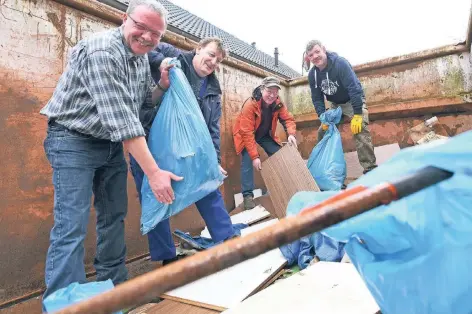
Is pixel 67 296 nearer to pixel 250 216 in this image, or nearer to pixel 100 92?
pixel 100 92

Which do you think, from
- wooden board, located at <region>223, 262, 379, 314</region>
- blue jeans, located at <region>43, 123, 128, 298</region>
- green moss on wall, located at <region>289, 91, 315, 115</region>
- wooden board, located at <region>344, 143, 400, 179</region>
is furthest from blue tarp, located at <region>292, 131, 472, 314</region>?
green moss on wall, located at <region>289, 91, 315, 115</region>

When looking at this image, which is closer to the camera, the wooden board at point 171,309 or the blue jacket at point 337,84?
the wooden board at point 171,309

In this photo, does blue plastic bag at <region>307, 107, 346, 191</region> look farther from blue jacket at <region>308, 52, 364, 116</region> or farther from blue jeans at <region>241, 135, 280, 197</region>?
blue jeans at <region>241, 135, 280, 197</region>

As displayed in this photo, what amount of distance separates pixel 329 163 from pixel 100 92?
239 centimetres

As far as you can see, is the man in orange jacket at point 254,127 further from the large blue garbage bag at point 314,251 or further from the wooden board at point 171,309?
the wooden board at point 171,309

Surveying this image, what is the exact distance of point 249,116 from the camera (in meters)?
3.42

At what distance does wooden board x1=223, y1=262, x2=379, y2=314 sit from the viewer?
3.80 feet

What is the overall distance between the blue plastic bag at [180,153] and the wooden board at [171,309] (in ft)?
1.20

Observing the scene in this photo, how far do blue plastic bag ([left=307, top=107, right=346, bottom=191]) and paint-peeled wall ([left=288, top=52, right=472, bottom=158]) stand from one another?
1.09m

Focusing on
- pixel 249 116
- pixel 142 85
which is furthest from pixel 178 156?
pixel 249 116

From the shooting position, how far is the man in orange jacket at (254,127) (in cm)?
338

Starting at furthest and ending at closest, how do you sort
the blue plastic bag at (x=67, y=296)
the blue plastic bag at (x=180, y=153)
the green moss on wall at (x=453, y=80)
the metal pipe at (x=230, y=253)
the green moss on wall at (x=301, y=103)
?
the green moss on wall at (x=301, y=103) < the green moss on wall at (x=453, y=80) < the blue plastic bag at (x=180, y=153) < the blue plastic bag at (x=67, y=296) < the metal pipe at (x=230, y=253)

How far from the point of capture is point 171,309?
58.7 inches

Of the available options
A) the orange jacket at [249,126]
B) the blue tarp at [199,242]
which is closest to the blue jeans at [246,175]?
the orange jacket at [249,126]
